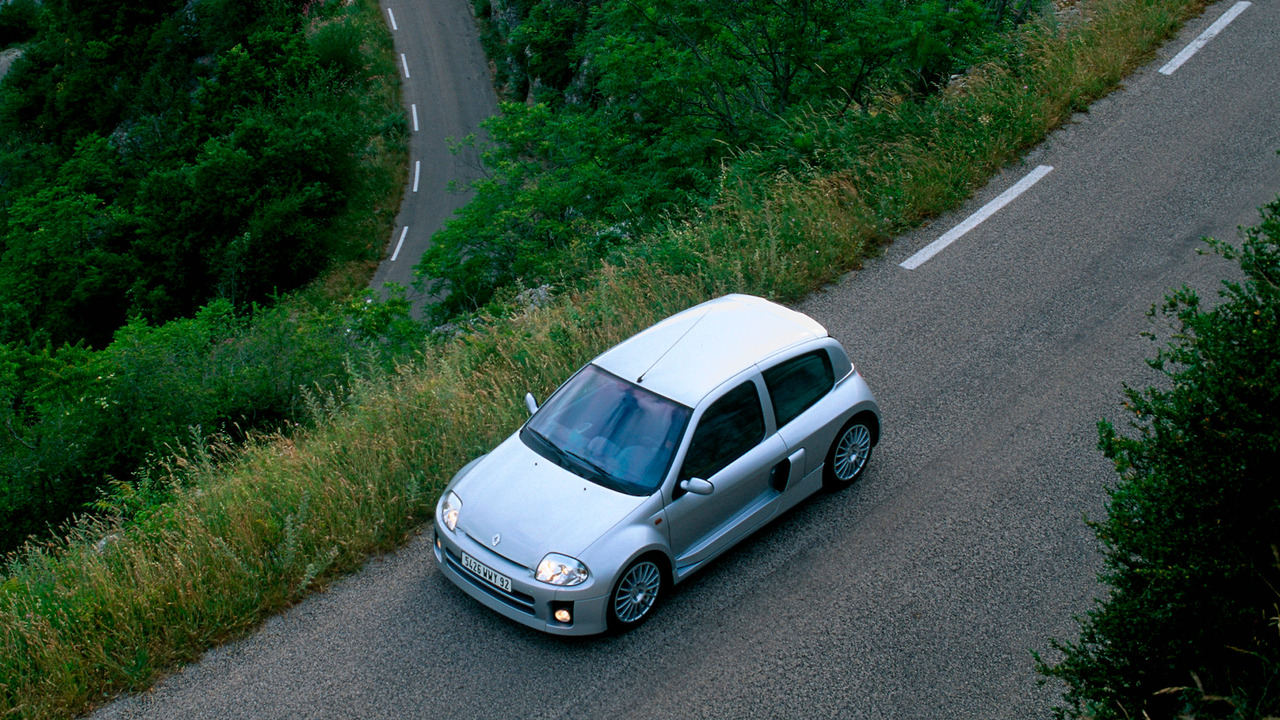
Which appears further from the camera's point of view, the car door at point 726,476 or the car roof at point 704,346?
the car roof at point 704,346

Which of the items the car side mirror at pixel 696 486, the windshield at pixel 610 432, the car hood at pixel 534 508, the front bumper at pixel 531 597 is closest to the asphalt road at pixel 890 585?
the front bumper at pixel 531 597

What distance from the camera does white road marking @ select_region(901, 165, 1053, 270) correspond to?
32.0ft

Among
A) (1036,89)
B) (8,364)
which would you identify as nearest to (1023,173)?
(1036,89)

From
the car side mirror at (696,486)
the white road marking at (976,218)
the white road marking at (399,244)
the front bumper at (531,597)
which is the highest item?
the car side mirror at (696,486)

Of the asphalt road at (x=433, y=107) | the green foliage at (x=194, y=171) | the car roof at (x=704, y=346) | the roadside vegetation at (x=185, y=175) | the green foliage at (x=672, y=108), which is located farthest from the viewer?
the green foliage at (x=194, y=171)

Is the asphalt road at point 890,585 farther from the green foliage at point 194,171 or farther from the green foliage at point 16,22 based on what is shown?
the green foliage at point 16,22

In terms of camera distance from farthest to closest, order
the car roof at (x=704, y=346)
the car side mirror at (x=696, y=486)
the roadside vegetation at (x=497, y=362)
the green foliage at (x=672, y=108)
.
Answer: the green foliage at (x=672, y=108) → the car roof at (x=704, y=346) → the roadside vegetation at (x=497, y=362) → the car side mirror at (x=696, y=486)

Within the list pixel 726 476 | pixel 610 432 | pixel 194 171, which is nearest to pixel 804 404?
pixel 726 476

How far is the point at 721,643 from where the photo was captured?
18.4 ft

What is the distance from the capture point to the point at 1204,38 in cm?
1317

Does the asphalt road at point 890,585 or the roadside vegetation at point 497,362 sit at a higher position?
the roadside vegetation at point 497,362

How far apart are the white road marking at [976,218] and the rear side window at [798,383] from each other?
11.8ft

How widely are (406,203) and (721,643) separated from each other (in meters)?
29.9

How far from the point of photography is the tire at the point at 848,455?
21.7 ft
